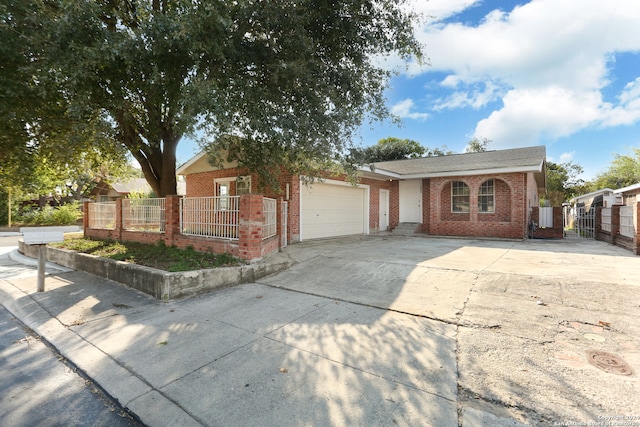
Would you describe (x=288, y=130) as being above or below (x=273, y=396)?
above

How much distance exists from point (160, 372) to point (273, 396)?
129 centimetres

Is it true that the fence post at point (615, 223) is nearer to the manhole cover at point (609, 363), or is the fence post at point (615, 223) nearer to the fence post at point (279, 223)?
the manhole cover at point (609, 363)

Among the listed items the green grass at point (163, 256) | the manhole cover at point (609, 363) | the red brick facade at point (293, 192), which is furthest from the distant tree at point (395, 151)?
the manhole cover at point (609, 363)

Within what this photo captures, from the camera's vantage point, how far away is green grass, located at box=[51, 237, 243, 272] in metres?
6.28

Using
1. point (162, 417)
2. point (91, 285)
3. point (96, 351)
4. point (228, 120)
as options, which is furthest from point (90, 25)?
point (162, 417)

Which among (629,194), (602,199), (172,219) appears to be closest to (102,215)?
(172,219)

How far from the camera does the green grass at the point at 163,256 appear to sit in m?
6.28

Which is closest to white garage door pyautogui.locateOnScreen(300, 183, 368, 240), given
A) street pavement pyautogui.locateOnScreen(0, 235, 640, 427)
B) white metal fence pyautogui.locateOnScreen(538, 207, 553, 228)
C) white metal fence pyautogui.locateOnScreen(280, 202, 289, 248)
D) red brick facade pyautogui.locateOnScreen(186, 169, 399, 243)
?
red brick facade pyautogui.locateOnScreen(186, 169, 399, 243)

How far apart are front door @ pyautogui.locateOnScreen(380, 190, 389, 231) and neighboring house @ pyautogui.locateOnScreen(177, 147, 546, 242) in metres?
0.05

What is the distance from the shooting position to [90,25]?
554cm

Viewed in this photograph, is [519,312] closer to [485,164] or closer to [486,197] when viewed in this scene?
[486,197]

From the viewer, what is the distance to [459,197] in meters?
13.6

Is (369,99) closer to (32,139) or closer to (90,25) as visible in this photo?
(90,25)

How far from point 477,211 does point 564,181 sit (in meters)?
32.0
